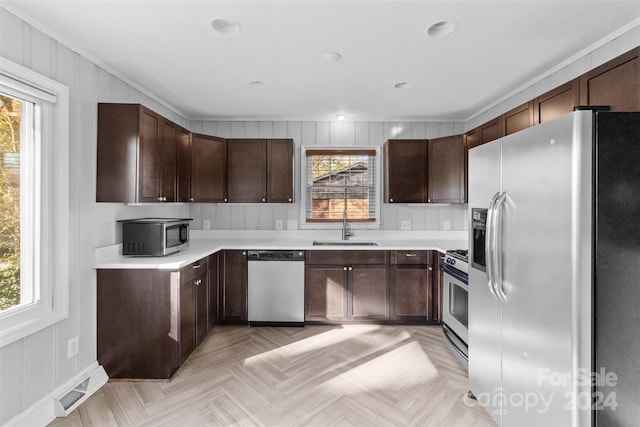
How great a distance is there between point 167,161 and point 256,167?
104 cm

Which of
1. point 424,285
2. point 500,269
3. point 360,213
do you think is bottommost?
point 424,285

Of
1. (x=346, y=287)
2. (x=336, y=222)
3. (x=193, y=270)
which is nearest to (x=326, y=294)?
(x=346, y=287)

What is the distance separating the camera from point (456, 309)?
274cm

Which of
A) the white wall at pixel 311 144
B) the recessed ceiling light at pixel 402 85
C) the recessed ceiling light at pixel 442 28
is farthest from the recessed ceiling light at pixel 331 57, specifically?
the white wall at pixel 311 144

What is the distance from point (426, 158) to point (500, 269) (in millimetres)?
2272

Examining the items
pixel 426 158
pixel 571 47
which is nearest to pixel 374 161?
pixel 426 158

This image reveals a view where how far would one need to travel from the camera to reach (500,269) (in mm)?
1690

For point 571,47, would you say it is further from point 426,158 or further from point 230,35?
point 230,35

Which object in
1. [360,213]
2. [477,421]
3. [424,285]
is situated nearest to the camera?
[477,421]

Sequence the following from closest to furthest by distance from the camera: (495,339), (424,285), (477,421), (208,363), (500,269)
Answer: (500,269)
(495,339)
(477,421)
(208,363)
(424,285)

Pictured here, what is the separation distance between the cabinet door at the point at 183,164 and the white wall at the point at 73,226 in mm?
606

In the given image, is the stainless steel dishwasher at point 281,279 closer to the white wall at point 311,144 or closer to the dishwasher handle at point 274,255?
the dishwasher handle at point 274,255

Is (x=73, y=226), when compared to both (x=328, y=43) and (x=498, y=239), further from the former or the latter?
(x=498, y=239)

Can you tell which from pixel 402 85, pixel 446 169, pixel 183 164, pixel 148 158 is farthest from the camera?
pixel 446 169
